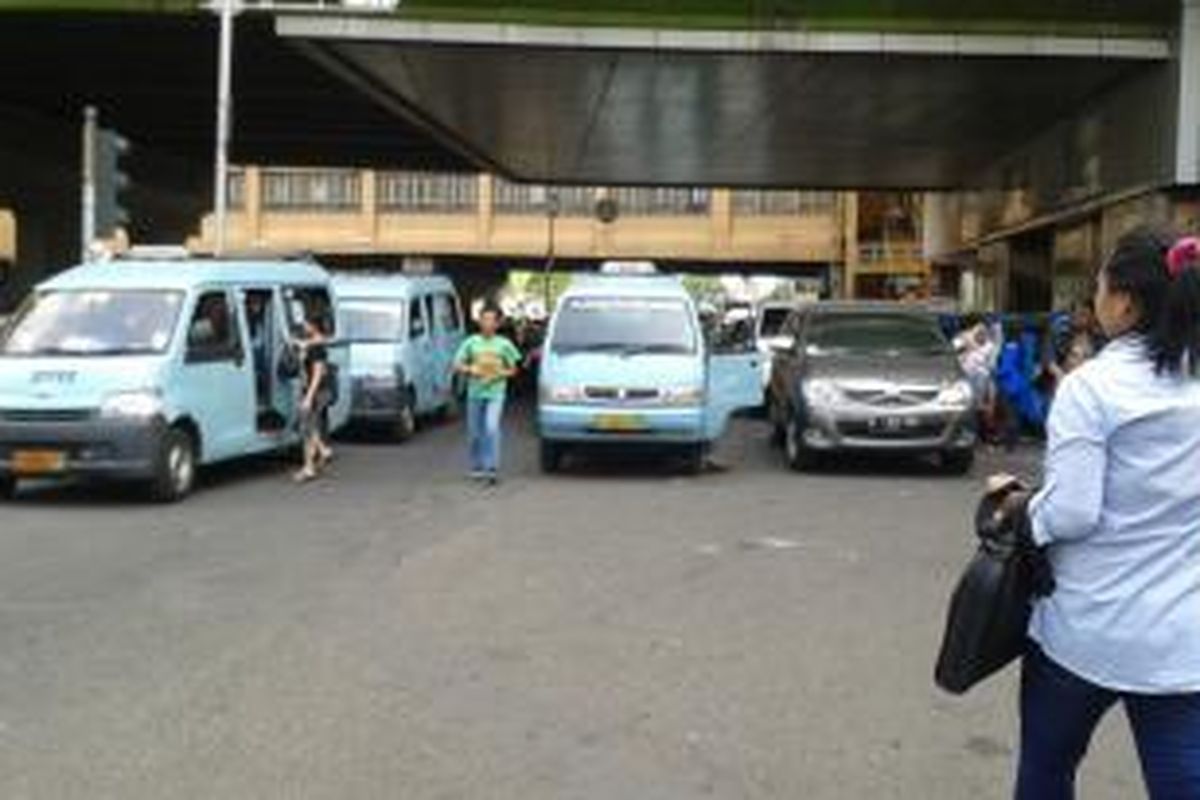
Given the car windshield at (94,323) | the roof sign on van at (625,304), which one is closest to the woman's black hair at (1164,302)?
the car windshield at (94,323)

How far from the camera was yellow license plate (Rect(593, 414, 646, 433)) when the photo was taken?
19.2 m

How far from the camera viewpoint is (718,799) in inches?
266

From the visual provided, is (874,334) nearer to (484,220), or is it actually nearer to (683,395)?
(683,395)

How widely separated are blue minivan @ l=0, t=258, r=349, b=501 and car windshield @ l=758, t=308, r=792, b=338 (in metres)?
14.0

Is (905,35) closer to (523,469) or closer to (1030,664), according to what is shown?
(523,469)

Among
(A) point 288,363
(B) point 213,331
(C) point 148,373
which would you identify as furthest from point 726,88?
(C) point 148,373

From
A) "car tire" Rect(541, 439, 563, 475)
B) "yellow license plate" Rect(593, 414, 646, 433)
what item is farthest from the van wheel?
"yellow license plate" Rect(593, 414, 646, 433)

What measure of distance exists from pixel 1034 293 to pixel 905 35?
11315 millimetres

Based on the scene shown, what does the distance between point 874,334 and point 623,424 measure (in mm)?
3784

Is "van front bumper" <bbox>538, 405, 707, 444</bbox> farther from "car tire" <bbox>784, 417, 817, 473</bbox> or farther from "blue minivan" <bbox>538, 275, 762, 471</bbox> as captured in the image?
"car tire" <bbox>784, 417, 817, 473</bbox>

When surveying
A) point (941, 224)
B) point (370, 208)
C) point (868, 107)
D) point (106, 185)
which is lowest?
point (106, 185)

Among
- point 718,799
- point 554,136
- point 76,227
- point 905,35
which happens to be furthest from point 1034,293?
point 718,799

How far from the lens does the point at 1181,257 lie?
4.36 meters

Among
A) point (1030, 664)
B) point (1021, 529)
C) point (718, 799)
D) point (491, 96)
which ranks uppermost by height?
point (491, 96)
